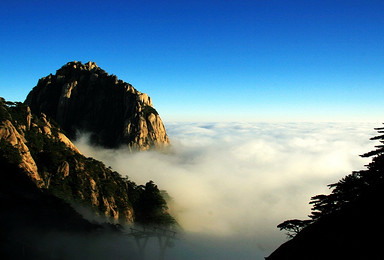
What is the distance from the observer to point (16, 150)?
159 feet

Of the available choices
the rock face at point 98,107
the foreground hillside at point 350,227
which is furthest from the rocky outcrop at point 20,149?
the rock face at point 98,107

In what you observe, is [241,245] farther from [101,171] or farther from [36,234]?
[36,234]

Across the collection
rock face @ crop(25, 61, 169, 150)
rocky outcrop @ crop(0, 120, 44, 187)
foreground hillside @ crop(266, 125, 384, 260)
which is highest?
rock face @ crop(25, 61, 169, 150)

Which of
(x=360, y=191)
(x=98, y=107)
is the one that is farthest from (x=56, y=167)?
(x=98, y=107)

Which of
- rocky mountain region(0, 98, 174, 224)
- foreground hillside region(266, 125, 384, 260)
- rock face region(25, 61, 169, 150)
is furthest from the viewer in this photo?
rock face region(25, 61, 169, 150)

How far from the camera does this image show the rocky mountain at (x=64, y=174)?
2000 inches

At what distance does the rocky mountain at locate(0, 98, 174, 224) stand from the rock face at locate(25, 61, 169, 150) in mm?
95227

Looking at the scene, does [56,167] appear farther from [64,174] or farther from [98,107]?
[98,107]

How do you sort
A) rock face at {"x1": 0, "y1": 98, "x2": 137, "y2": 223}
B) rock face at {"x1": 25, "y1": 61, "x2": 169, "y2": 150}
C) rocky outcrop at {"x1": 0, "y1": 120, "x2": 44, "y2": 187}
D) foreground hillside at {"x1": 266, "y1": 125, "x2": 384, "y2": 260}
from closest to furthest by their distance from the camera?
foreground hillside at {"x1": 266, "y1": 125, "x2": 384, "y2": 260}, rocky outcrop at {"x1": 0, "y1": 120, "x2": 44, "y2": 187}, rock face at {"x1": 0, "y1": 98, "x2": 137, "y2": 223}, rock face at {"x1": 25, "y1": 61, "x2": 169, "y2": 150}

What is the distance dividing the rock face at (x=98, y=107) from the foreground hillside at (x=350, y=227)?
166880 millimetres

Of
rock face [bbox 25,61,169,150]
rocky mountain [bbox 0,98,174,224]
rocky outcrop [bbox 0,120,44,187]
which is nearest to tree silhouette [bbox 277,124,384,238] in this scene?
rocky mountain [bbox 0,98,174,224]

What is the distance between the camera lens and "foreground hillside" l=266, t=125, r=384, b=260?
8938 mm

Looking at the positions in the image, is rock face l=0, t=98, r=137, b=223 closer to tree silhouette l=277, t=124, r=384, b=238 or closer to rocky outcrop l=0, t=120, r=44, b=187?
rocky outcrop l=0, t=120, r=44, b=187

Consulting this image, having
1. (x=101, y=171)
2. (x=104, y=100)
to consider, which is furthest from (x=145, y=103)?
(x=101, y=171)
